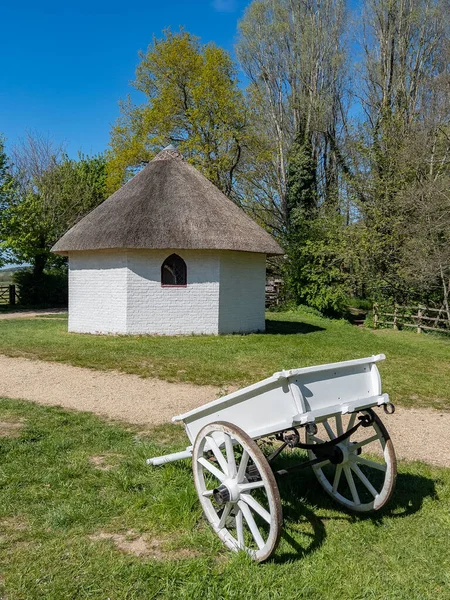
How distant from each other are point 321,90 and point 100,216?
20870 millimetres

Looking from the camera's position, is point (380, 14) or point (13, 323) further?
point (380, 14)

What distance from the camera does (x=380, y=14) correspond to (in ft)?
93.8

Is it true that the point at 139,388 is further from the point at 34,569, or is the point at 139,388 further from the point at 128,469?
the point at 34,569

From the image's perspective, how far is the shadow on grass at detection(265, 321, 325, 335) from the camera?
58.6ft

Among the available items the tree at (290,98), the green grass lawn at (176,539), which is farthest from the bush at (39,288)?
the green grass lawn at (176,539)

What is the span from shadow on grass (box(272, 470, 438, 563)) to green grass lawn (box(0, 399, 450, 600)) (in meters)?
0.01

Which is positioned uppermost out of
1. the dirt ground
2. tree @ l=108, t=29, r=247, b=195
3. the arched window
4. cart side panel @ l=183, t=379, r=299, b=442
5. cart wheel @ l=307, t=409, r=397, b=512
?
tree @ l=108, t=29, r=247, b=195

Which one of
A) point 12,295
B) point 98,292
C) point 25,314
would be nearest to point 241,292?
point 98,292

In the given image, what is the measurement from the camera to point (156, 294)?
15844mm

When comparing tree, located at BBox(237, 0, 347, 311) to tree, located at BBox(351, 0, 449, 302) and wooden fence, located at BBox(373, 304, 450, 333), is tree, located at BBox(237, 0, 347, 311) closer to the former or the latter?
tree, located at BBox(351, 0, 449, 302)

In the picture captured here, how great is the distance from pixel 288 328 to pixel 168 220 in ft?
21.2

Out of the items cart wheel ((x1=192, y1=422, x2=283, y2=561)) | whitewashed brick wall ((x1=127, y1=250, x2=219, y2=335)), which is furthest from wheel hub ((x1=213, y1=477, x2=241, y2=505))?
whitewashed brick wall ((x1=127, y1=250, x2=219, y2=335))

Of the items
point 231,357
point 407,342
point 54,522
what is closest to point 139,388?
point 231,357

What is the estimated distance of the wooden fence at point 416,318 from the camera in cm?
1984
